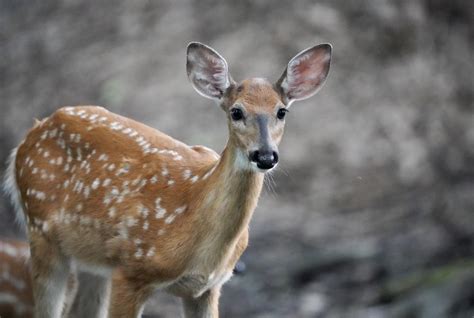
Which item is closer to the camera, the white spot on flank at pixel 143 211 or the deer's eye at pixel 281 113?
the deer's eye at pixel 281 113

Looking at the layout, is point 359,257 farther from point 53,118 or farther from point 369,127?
point 53,118

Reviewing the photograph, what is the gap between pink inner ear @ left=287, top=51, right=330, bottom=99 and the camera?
6.62 m

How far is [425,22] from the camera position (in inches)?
526

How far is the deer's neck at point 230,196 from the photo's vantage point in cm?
633

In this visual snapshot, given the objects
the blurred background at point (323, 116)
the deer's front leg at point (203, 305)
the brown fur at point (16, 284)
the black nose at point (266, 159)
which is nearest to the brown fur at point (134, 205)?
the deer's front leg at point (203, 305)

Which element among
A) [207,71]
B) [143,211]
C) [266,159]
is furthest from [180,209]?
[266,159]

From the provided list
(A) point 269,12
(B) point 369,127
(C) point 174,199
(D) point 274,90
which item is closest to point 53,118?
(C) point 174,199

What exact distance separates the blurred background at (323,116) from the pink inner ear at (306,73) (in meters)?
2.90

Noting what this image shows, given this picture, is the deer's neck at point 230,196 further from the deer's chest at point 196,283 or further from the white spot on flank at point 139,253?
the white spot on flank at point 139,253

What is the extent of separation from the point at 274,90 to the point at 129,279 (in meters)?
1.35

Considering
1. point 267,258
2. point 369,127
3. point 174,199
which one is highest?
point 174,199

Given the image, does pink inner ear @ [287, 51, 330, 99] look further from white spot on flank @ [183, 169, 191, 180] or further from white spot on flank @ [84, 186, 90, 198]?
white spot on flank @ [84, 186, 90, 198]

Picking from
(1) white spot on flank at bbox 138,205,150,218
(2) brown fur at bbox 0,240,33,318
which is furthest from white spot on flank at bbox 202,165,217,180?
(2) brown fur at bbox 0,240,33,318

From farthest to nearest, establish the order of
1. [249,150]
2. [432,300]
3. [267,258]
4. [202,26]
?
1. [202,26]
2. [267,258]
3. [432,300]
4. [249,150]
